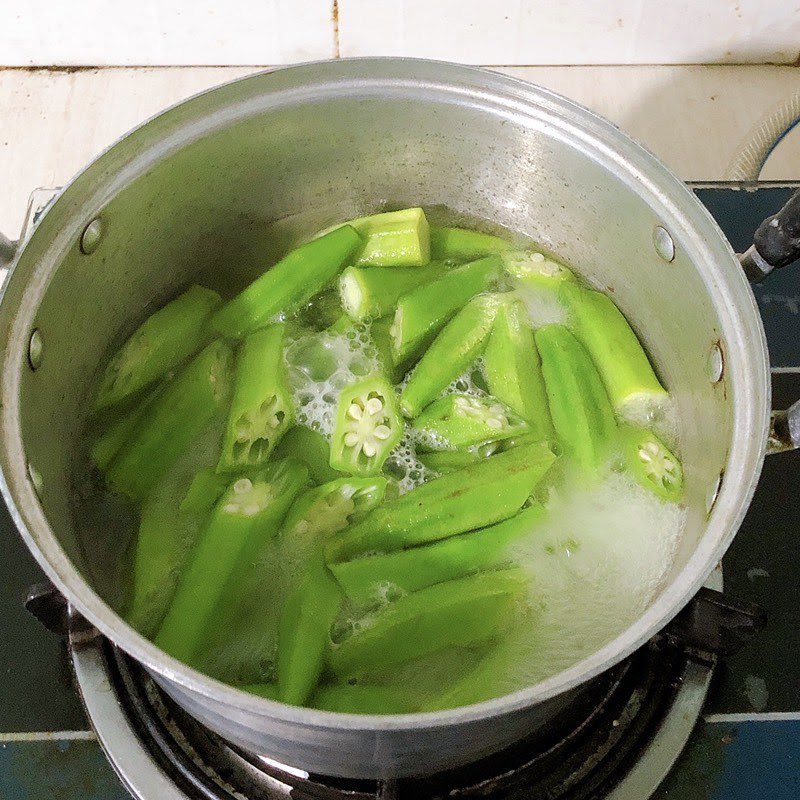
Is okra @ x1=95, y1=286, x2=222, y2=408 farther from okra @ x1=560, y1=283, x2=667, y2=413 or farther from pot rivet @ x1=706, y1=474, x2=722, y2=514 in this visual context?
pot rivet @ x1=706, y1=474, x2=722, y2=514

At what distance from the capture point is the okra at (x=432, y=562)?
87cm

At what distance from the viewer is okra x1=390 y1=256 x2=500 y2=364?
104 cm

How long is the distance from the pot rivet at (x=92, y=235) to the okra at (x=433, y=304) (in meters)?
0.38

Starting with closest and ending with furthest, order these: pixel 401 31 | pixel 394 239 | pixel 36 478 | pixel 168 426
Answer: pixel 36 478
pixel 168 426
pixel 394 239
pixel 401 31

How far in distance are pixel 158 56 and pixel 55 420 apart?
85cm

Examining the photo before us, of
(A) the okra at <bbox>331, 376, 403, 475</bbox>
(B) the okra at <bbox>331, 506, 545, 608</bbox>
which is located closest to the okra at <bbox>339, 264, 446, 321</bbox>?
(A) the okra at <bbox>331, 376, 403, 475</bbox>

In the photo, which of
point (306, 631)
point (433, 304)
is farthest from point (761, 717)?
point (433, 304)

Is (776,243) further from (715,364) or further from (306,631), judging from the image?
(306,631)

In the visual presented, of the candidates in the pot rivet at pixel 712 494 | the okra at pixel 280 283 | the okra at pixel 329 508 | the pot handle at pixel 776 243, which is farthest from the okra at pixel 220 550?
the pot handle at pixel 776 243

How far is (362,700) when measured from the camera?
0.80m

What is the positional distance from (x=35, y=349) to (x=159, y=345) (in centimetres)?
24

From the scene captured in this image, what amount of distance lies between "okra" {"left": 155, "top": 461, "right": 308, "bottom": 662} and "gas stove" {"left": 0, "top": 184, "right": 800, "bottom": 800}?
3.0 inches

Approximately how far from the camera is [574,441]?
3.22ft

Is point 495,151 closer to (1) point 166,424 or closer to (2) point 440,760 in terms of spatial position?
(1) point 166,424
